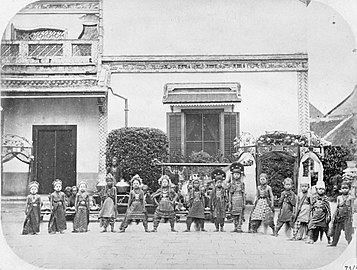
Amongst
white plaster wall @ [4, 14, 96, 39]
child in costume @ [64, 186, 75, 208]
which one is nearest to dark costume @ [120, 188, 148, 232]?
child in costume @ [64, 186, 75, 208]

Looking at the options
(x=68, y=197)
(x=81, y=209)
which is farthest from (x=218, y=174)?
(x=68, y=197)

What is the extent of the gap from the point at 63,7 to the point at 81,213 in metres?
2.61

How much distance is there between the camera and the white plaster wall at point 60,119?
729 centimetres

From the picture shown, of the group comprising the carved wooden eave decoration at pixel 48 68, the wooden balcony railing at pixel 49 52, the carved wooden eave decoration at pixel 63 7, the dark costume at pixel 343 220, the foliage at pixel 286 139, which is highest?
the carved wooden eave decoration at pixel 63 7

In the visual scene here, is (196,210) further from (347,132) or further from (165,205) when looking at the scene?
(347,132)

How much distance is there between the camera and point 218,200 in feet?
24.6

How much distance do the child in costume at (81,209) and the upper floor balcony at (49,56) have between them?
1.50m

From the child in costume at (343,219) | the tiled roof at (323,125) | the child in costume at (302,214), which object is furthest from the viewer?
the tiled roof at (323,125)

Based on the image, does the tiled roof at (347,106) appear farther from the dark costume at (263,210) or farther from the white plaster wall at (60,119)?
the white plaster wall at (60,119)

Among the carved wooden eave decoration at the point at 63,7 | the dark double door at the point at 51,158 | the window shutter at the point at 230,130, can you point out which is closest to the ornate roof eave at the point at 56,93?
the dark double door at the point at 51,158

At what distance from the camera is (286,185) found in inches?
287

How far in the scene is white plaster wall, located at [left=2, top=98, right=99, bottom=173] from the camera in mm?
7285

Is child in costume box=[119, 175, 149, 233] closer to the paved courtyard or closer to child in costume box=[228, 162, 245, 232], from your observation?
the paved courtyard

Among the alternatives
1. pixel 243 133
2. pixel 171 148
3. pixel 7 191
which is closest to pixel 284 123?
pixel 243 133
